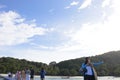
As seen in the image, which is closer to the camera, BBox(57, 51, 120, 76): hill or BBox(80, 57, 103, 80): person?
BBox(80, 57, 103, 80): person

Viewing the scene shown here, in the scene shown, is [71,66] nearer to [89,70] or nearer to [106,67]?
[106,67]

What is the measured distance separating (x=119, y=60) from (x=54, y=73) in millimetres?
36620

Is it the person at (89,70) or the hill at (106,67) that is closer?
the person at (89,70)

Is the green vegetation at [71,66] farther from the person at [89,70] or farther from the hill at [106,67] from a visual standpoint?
the person at [89,70]

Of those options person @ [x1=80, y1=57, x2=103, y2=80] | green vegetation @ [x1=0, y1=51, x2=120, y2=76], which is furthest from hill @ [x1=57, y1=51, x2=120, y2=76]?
person @ [x1=80, y1=57, x2=103, y2=80]

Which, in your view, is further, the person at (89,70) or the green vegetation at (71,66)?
the green vegetation at (71,66)

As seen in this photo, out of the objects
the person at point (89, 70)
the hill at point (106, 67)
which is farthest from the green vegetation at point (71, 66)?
the person at point (89, 70)

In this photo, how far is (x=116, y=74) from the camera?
160 m

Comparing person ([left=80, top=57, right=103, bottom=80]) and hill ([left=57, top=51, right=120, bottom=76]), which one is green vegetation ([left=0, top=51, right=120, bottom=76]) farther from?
person ([left=80, top=57, right=103, bottom=80])

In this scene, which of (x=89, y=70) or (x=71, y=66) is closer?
(x=89, y=70)

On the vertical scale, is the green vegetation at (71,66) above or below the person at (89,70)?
above

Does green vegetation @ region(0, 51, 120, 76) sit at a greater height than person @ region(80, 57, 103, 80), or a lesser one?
greater

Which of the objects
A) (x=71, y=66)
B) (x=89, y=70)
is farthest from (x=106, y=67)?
(x=89, y=70)

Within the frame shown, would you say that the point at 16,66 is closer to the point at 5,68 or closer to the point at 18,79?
the point at 5,68
